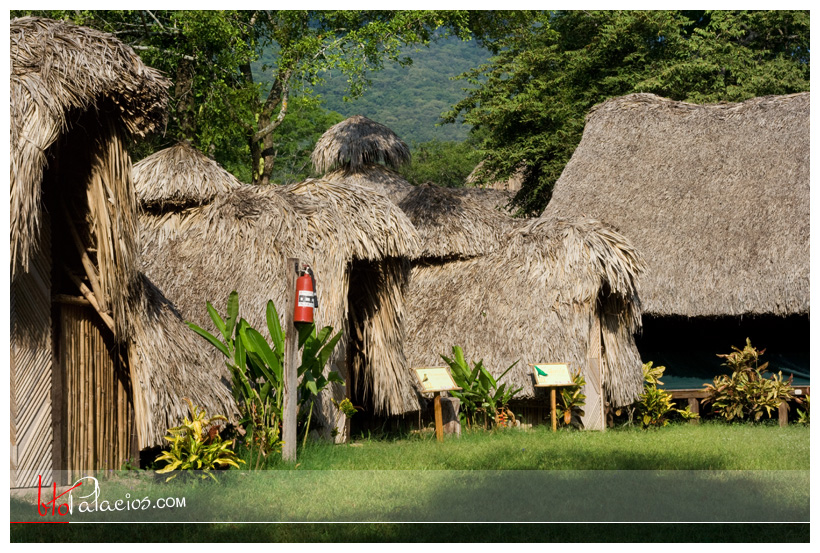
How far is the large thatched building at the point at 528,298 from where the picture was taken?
391 inches

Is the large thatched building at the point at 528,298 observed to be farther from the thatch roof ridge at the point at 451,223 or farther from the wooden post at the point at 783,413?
the wooden post at the point at 783,413

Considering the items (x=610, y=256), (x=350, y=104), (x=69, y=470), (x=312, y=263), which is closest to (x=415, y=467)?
(x=312, y=263)

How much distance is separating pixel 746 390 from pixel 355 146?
738cm

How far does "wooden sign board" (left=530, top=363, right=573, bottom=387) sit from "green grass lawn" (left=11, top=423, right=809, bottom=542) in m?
1.30

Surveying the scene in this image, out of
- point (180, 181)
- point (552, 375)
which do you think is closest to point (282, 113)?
point (180, 181)

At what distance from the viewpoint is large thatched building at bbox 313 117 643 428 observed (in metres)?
9.93

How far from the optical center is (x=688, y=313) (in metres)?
11.2

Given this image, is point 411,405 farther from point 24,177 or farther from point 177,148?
point 24,177

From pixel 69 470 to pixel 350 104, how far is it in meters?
9.89

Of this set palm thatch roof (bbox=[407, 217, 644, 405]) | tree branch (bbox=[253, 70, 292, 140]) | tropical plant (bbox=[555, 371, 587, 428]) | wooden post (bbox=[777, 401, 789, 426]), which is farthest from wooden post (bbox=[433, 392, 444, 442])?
tree branch (bbox=[253, 70, 292, 140])

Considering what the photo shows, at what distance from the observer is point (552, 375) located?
9359 millimetres

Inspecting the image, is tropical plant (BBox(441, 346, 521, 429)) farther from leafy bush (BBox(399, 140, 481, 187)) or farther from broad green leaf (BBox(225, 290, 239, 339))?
leafy bush (BBox(399, 140, 481, 187))

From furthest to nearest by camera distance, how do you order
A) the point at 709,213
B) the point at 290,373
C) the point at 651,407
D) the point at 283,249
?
the point at 709,213 → the point at 651,407 → the point at 283,249 → the point at 290,373

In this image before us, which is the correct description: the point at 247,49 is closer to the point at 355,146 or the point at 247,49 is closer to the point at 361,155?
the point at 355,146
